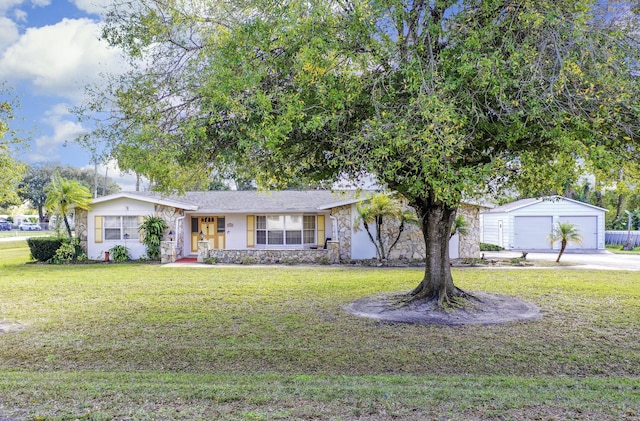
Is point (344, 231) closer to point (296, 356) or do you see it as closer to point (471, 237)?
point (471, 237)

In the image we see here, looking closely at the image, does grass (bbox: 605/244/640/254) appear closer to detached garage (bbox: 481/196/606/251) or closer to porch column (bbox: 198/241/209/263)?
detached garage (bbox: 481/196/606/251)

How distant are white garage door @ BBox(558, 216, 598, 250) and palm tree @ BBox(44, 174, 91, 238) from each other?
25140mm

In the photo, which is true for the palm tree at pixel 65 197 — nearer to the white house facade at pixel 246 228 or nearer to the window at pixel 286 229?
the white house facade at pixel 246 228

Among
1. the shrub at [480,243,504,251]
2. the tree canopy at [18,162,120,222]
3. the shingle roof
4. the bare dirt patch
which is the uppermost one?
the tree canopy at [18,162,120,222]

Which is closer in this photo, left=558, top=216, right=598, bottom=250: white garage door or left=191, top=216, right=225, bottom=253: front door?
left=191, top=216, right=225, bottom=253: front door

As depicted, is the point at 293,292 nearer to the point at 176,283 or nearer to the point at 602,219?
the point at 176,283

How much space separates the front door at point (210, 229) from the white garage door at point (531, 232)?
1680cm

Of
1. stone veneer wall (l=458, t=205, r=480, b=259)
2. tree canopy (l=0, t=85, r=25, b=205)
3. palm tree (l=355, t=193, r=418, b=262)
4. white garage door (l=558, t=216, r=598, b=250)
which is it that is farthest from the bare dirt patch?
white garage door (l=558, t=216, r=598, b=250)

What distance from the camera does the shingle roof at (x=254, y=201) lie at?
20.6m

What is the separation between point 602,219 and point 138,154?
2632cm

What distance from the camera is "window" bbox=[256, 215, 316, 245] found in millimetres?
22281

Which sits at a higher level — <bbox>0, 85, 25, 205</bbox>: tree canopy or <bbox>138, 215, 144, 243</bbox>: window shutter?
<bbox>0, 85, 25, 205</bbox>: tree canopy

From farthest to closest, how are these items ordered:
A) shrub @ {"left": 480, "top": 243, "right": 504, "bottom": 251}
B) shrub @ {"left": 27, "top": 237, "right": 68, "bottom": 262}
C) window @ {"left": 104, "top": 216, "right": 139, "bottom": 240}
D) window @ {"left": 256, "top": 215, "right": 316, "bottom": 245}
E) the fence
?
the fence, shrub @ {"left": 480, "top": 243, "right": 504, "bottom": 251}, window @ {"left": 256, "top": 215, "right": 316, "bottom": 245}, window @ {"left": 104, "top": 216, "right": 139, "bottom": 240}, shrub @ {"left": 27, "top": 237, "right": 68, "bottom": 262}

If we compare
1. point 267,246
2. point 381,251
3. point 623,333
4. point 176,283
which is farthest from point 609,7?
point 267,246
